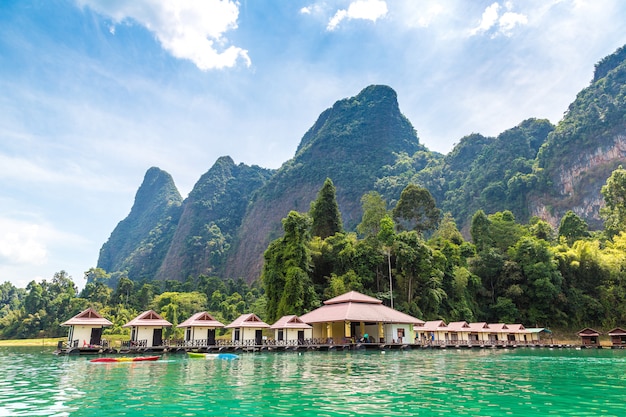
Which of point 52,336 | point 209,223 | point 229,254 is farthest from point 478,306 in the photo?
point 209,223

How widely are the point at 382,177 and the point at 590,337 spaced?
77516mm

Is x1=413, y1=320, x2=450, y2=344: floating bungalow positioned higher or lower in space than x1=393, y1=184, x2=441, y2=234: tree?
lower

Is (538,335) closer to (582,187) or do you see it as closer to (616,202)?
(616,202)

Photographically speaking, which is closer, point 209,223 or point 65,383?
point 65,383

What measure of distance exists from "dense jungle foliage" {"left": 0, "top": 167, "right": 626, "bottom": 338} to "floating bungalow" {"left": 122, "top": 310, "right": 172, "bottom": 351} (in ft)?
36.2

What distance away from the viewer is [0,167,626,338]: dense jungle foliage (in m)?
41.5

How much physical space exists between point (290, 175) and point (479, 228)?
7326 cm

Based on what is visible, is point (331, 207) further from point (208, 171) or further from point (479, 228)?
point (208, 171)

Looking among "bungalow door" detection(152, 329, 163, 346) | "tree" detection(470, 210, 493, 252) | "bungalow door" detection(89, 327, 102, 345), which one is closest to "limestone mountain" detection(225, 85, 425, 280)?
"tree" detection(470, 210, 493, 252)

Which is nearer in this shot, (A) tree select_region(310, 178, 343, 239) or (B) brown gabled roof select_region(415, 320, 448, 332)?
(B) brown gabled roof select_region(415, 320, 448, 332)

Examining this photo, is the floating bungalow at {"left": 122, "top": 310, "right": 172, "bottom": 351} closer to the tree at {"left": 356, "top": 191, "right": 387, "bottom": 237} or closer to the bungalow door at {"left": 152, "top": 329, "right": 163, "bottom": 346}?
the bungalow door at {"left": 152, "top": 329, "right": 163, "bottom": 346}

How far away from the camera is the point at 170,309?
56.4m

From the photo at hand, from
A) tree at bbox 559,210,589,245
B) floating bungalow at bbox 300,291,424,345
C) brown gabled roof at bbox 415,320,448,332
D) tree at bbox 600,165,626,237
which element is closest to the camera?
floating bungalow at bbox 300,291,424,345

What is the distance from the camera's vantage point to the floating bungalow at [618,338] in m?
38.3
